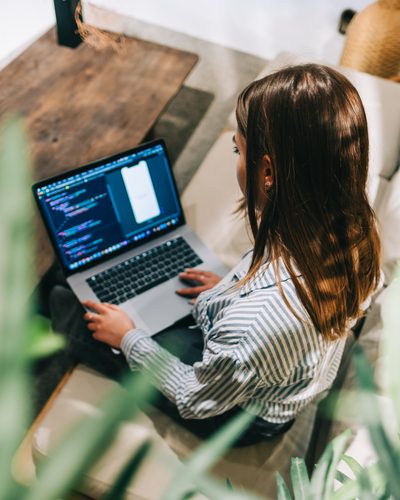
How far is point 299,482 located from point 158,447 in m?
0.56

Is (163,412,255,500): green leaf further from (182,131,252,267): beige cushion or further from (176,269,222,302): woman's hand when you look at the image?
(182,131,252,267): beige cushion

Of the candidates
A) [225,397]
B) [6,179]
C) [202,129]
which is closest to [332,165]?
[225,397]

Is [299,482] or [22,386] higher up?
[22,386]

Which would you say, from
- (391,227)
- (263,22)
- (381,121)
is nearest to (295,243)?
(391,227)

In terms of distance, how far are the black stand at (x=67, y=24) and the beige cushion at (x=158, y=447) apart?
1.06 meters

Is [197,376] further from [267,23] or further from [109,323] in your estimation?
[267,23]

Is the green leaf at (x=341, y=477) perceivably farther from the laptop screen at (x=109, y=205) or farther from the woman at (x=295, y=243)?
the laptop screen at (x=109, y=205)

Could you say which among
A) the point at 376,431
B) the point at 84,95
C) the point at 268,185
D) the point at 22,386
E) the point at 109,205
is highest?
the point at 22,386

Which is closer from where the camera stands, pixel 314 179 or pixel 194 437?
pixel 314 179

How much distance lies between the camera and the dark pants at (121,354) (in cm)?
107

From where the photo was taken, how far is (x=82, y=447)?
24cm

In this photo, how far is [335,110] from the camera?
0.75 meters

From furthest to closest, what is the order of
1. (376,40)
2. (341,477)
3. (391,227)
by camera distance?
(376,40) < (391,227) < (341,477)

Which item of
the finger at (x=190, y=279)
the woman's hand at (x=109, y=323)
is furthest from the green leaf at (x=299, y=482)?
the finger at (x=190, y=279)
